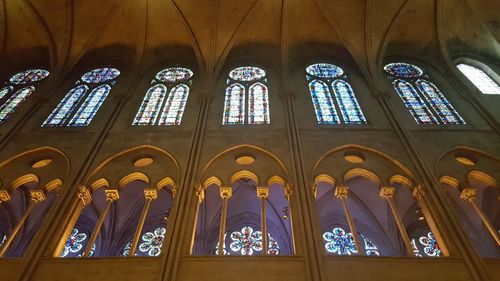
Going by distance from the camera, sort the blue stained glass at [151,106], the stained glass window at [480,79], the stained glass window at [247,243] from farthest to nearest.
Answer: the stained glass window at [480,79] < the blue stained glass at [151,106] < the stained glass window at [247,243]

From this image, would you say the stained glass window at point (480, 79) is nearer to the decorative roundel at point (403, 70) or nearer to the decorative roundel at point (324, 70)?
the decorative roundel at point (403, 70)

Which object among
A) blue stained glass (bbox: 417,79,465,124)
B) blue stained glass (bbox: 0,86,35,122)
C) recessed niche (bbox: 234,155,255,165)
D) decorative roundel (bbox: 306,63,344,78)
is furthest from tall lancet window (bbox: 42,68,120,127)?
blue stained glass (bbox: 417,79,465,124)

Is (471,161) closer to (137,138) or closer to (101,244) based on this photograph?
(137,138)

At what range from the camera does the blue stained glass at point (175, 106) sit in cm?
1312

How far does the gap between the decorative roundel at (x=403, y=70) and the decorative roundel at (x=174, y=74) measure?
770 centimetres

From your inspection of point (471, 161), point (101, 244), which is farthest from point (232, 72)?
point (471, 161)

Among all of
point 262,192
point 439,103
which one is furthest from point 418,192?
point 439,103

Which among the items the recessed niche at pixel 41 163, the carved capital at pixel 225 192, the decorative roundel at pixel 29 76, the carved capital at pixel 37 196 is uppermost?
the decorative roundel at pixel 29 76

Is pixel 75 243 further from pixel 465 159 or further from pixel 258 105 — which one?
pixel 465 159

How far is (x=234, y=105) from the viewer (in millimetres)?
13805

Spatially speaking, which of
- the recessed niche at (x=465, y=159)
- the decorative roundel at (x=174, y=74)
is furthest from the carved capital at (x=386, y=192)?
the decorative roundel at (x=174, y=74)

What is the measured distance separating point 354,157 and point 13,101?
11.7 metres

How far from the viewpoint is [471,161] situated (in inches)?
439

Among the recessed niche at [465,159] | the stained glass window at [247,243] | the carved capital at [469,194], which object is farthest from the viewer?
the stained glass window at [247,243]
